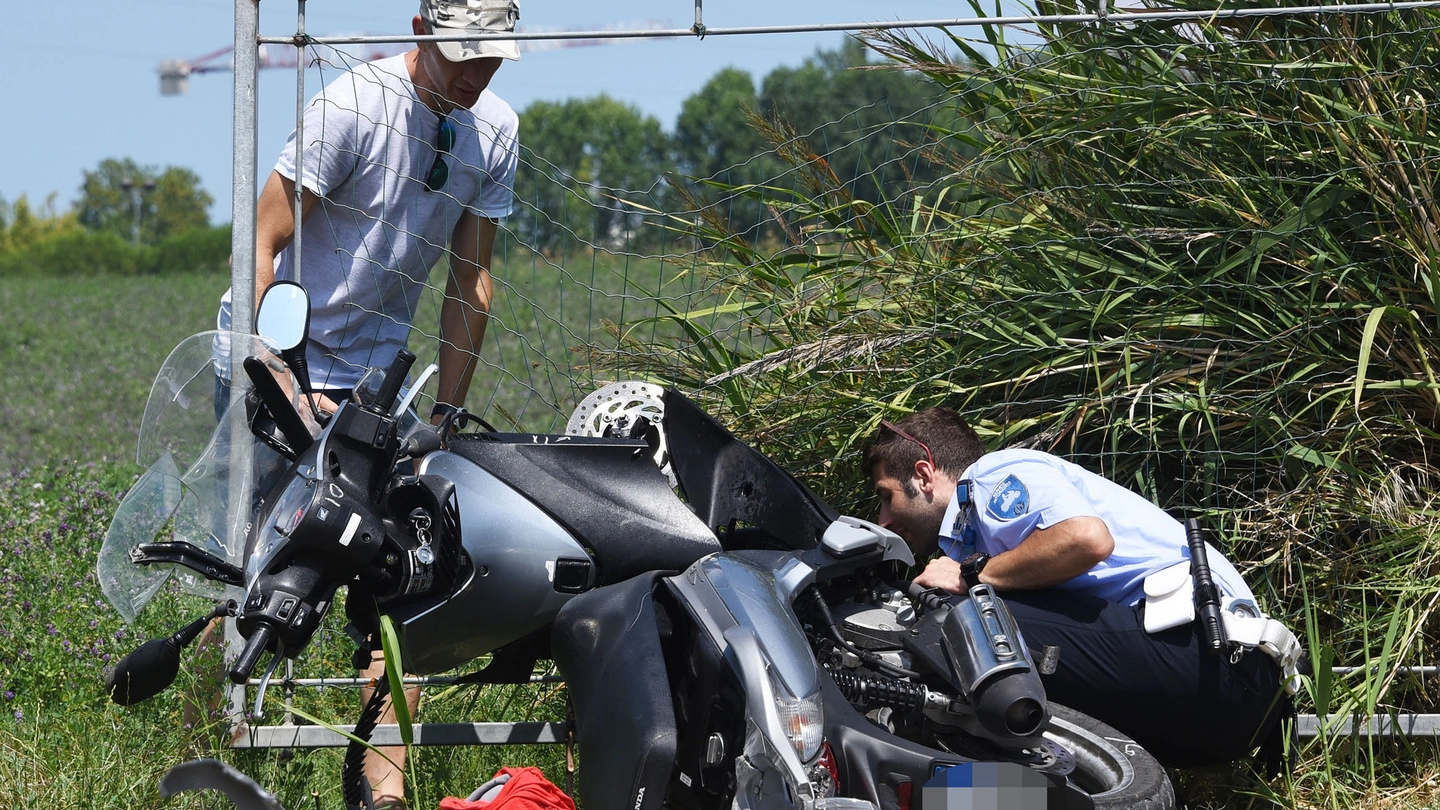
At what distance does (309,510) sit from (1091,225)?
2.32 meters

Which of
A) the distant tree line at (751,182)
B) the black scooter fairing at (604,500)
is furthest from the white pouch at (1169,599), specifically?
the distant tree line at (751,182)

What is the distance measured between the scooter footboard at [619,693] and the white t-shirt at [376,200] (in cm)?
146

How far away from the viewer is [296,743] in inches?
128

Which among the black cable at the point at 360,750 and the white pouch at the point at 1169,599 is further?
the white pouch at the point at 1169,599

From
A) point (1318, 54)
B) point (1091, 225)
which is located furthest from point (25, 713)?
point (1318, 54)

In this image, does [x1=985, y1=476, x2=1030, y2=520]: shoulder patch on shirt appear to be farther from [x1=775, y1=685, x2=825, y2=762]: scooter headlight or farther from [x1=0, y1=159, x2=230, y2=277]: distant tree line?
[x1=0, y1=159, x2=230, y2=277]: distant tree line

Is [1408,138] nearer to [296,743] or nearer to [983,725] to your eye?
[983,725]

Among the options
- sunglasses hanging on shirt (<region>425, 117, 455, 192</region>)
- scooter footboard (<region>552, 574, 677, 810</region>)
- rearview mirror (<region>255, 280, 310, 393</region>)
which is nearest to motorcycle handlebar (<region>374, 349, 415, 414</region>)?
rearview mirror (<region>255, 280, 310, 393</region>)

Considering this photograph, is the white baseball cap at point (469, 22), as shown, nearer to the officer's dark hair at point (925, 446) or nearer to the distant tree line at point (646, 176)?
the distant tree line at point (646, 176)

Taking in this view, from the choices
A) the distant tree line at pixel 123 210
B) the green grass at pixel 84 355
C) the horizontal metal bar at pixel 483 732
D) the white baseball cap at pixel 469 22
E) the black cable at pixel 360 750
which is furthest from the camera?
the distant tree line at pixel 123 210

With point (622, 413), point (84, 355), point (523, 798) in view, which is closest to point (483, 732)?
point (523, 798)

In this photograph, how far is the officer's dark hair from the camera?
10.0 ft

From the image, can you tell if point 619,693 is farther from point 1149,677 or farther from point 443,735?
point 1149,677

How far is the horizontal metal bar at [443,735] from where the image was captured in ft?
10.6
